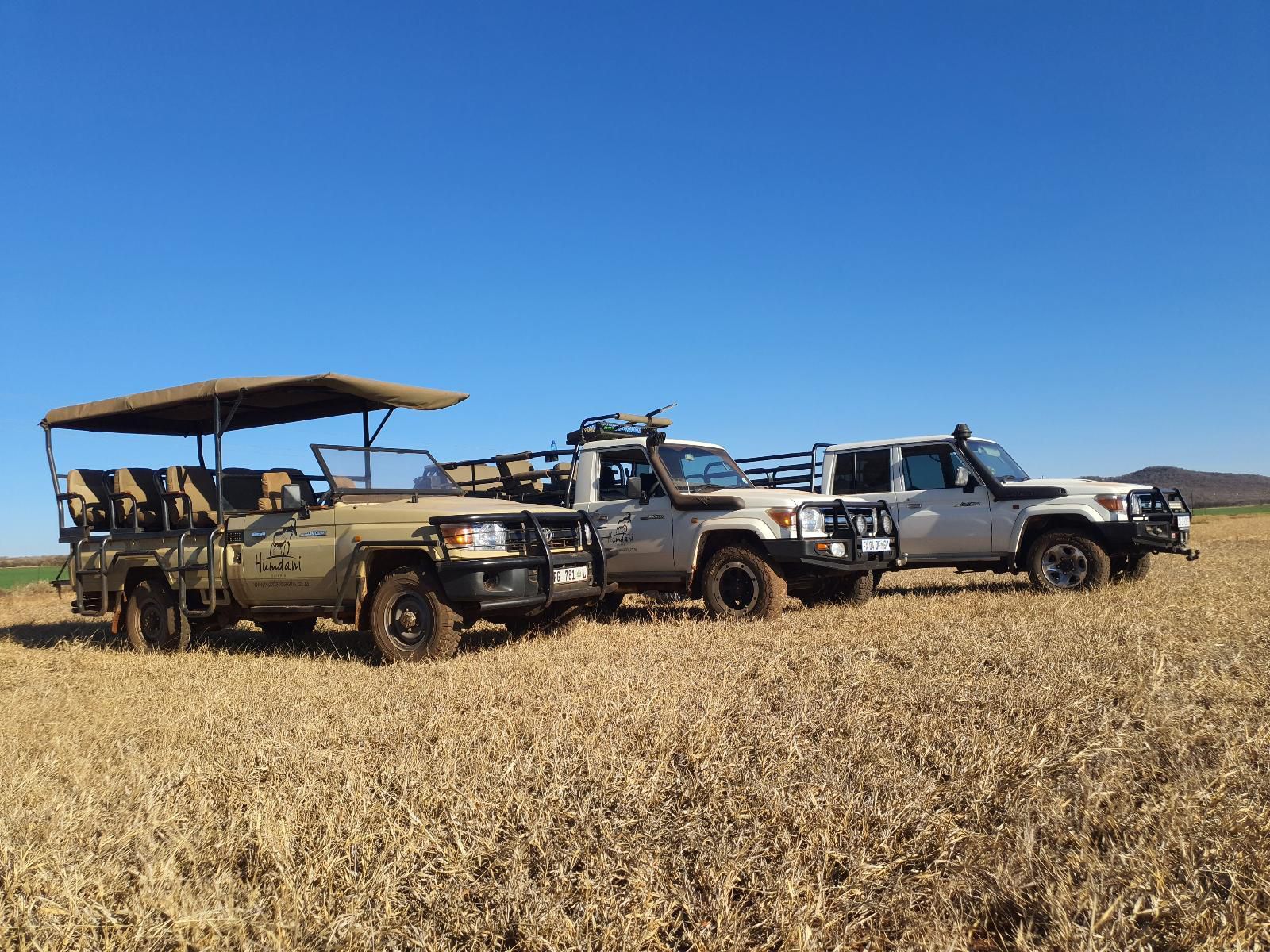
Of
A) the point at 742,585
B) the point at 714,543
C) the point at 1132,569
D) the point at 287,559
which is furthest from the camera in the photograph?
the point at 1132,569

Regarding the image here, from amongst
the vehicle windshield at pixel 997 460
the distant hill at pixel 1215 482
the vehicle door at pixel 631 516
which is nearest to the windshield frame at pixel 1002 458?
the vehicle windshield at pixel 997 460

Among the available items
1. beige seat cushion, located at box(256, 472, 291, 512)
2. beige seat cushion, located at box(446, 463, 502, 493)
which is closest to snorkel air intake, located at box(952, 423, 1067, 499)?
beige seat cushion, located at box(446, 463, 502, 493)

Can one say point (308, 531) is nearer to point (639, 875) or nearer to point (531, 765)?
point (531, 765)

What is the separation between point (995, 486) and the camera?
10.3m

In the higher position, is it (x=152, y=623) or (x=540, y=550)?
(x=540, y=550)

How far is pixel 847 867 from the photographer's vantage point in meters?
2.85

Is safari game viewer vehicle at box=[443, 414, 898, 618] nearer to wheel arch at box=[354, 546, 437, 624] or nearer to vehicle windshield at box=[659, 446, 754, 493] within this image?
vehicle windshield at box=[659, 446, 754, 493]

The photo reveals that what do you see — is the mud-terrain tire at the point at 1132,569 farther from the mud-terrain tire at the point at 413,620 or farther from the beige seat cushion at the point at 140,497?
the beige seat cushion at the point at 140,497

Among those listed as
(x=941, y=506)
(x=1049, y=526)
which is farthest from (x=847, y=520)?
(x=1049, y=526)

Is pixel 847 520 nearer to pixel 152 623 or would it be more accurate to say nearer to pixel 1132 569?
pixel 1132 569

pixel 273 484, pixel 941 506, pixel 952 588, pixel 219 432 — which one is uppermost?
pixel 219 432

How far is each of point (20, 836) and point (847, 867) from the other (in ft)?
9.53

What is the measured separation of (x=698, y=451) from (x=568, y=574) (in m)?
2.97

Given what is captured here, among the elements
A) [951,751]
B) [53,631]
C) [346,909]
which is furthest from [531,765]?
[53,631]
